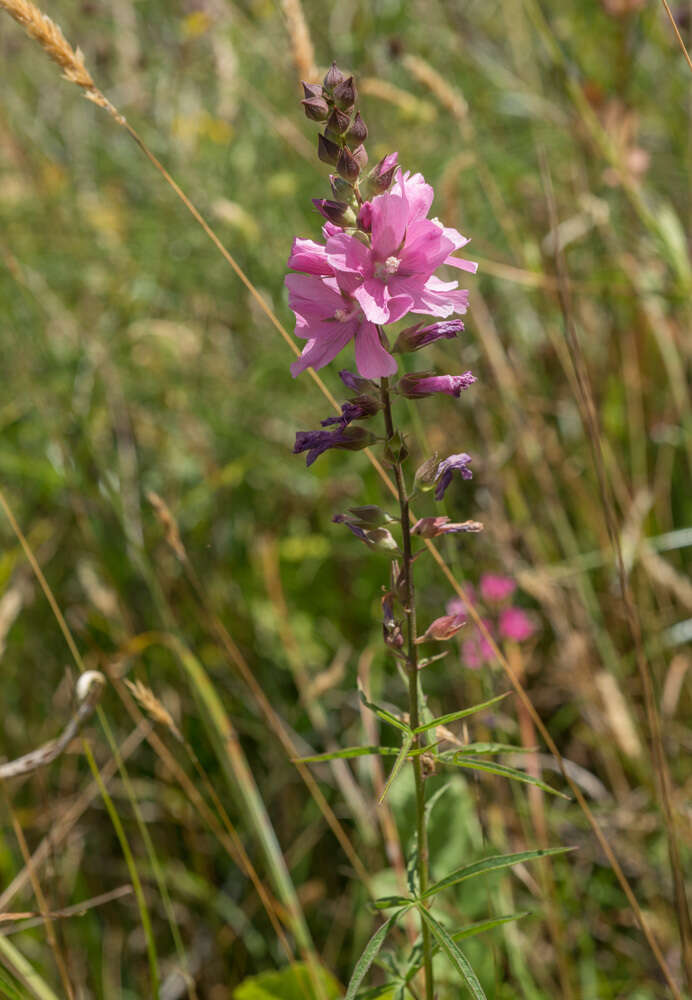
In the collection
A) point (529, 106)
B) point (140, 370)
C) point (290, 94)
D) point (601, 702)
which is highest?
point (290, 94)

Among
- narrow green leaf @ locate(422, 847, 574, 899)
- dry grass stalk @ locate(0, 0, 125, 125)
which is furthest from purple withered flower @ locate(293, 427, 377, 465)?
dry grass stalk @ locate(0, 0, 125, 125)

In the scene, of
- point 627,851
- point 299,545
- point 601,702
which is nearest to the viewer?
point 627,851

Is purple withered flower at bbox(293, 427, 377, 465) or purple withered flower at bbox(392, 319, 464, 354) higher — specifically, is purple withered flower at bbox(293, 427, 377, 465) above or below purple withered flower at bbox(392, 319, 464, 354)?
below

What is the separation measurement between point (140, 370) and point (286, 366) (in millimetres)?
802

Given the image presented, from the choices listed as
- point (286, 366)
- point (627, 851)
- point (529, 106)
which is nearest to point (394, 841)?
point (627, 851)

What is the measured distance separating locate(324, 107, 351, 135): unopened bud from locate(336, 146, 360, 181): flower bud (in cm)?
3

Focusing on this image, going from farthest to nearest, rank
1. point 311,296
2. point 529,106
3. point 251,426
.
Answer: point 529,106 < point 251,426 < point 311,296

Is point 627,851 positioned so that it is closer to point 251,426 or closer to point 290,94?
point 251,426

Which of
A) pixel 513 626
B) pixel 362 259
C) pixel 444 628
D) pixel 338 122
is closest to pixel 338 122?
pixel 338 122

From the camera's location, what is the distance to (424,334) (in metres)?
1.37

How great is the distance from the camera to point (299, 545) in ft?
10.1

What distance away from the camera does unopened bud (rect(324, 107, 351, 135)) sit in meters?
1.31

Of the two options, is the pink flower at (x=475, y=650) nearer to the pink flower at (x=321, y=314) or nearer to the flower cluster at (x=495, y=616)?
the flower cluster at (x=495, y=616)

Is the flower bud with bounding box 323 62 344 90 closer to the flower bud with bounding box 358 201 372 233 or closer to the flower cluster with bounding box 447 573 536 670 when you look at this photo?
the flower bud with bounding box 358 201 372 233
